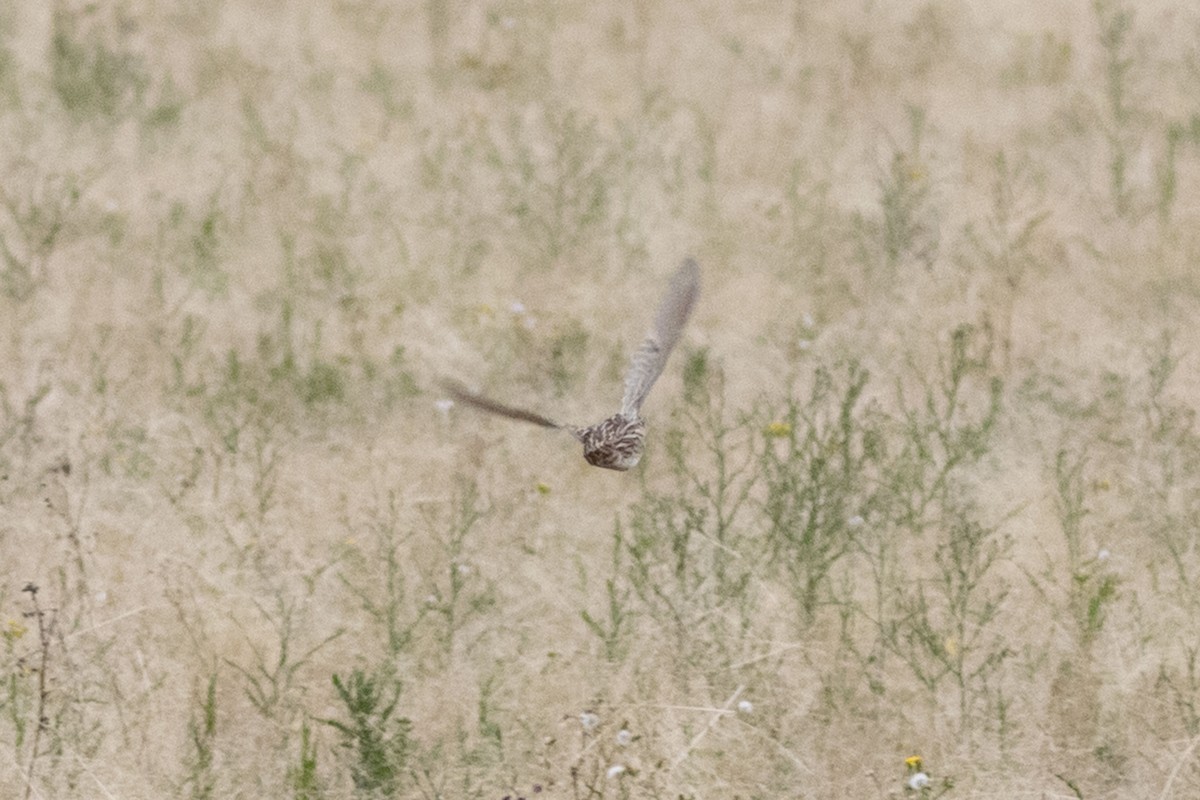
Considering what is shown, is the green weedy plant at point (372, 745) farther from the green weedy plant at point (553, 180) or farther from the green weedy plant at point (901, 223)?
the green weedy plant at point (901, 223)

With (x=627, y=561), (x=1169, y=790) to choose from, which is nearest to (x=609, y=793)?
(x=627, y=561)

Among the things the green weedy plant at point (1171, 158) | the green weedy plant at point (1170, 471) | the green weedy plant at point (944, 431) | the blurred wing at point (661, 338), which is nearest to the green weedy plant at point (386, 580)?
the blurred wing at point (661, 338)

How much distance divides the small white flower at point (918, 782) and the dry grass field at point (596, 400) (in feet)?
0.04

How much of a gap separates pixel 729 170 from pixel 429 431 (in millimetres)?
2194

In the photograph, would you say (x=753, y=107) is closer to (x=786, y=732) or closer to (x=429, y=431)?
(x=429, y=431)

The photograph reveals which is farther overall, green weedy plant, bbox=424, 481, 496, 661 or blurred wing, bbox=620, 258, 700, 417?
blurred wing, bbox=620, 258, 700, 417

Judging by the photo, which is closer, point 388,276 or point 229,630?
point 229,630

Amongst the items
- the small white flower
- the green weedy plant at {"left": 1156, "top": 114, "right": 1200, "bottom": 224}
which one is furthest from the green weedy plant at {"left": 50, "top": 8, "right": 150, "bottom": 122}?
the small white flower

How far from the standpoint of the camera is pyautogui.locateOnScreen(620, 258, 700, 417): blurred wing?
13.6 feet

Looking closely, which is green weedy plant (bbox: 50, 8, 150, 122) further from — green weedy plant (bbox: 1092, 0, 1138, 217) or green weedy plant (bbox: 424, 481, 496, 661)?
green weedy plant (bbox: 1092, 0, 1138, 217)

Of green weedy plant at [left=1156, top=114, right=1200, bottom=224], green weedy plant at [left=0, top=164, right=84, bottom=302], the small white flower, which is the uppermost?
green weedy plant at [left=1156, top=114, right=1200, bottom=224]

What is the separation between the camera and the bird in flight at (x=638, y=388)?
13.0 feet

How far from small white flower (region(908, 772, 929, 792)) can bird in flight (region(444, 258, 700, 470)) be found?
1.07m

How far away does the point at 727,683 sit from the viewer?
3.79 m
